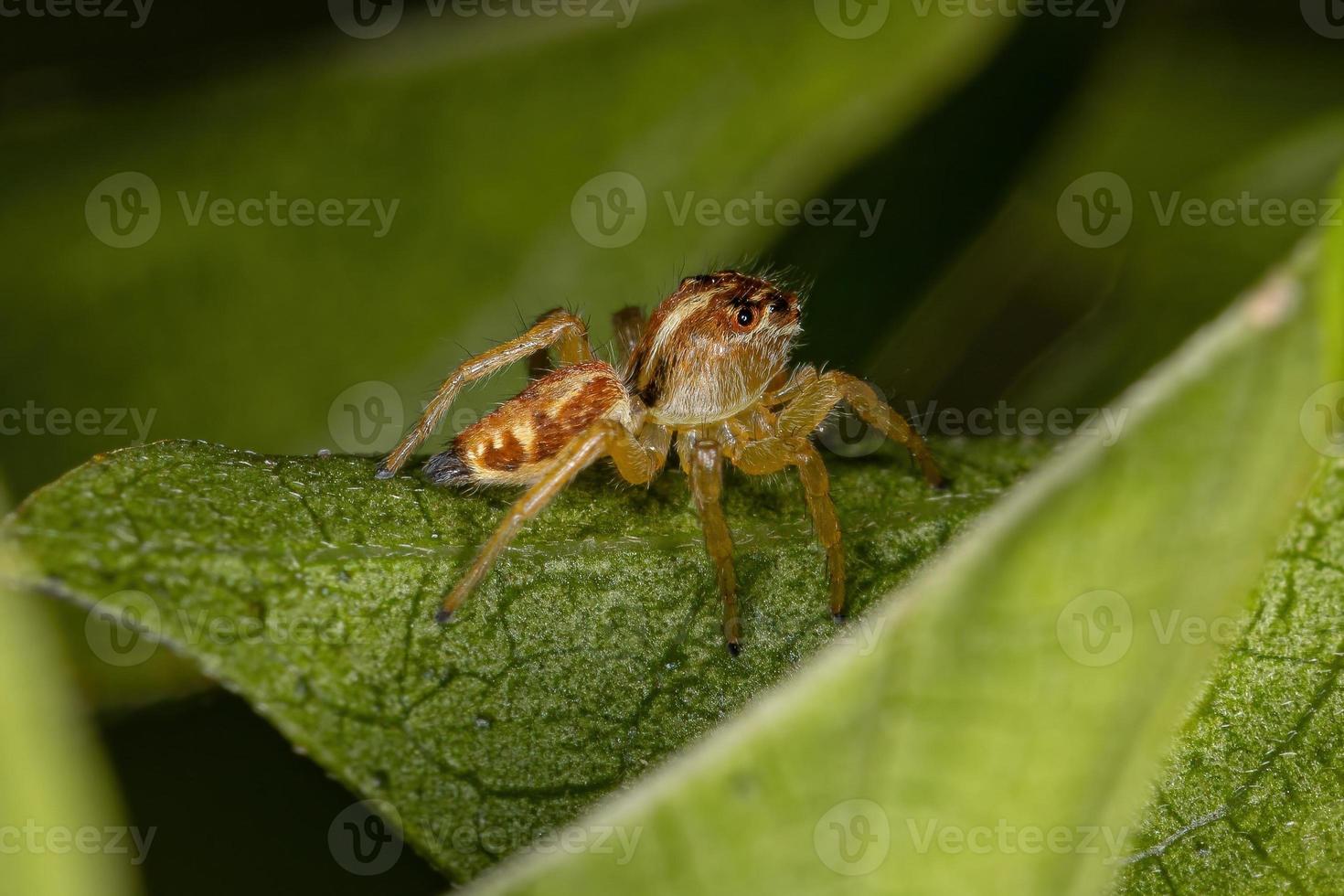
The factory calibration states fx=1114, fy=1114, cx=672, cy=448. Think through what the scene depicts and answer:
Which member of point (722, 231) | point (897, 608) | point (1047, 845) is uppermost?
point (722, 231)

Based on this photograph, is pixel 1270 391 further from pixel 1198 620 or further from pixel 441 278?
pixel 441 278

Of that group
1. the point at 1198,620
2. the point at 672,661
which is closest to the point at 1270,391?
the point at 1198,620
